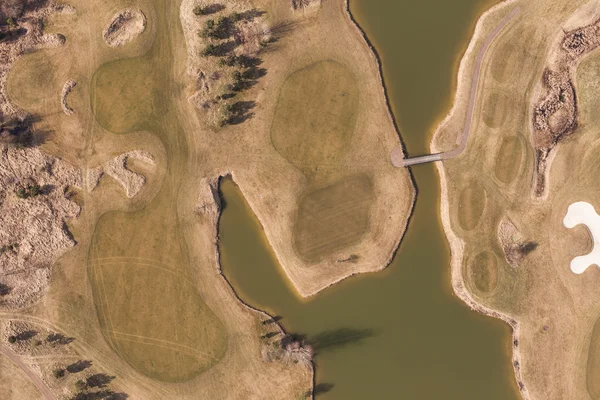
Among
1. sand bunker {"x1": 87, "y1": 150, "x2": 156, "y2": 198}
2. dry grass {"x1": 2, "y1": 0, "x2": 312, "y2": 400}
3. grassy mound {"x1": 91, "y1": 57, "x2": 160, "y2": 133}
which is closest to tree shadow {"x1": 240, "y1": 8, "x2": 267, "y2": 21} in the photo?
dry grass {"x1": 2, "y1": 0, "x2": 312, "y2": 400}

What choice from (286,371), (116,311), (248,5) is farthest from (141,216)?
(248,5)

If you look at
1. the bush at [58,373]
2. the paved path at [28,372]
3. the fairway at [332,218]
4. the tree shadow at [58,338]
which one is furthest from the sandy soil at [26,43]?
the fairway at [332,218]

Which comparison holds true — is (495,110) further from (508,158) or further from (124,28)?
(124,28)

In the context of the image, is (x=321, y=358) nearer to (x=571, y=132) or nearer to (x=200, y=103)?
(x=200, y=103)

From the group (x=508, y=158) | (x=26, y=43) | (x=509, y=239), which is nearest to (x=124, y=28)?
(x=26, y=43)

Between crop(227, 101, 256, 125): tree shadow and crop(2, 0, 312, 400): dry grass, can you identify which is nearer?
crop(2, 0, 312, 400): dry grass

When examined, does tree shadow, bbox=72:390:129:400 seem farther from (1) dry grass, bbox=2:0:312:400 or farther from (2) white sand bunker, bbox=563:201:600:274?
(2) white sand bunker, bbox=563:201:600:274

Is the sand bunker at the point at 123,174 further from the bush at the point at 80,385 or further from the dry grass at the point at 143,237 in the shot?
the bush at the point at 80,385
